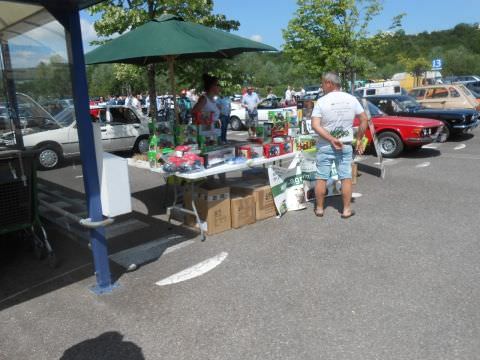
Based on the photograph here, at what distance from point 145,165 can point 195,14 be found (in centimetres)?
760

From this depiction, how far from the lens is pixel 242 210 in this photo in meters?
5.48

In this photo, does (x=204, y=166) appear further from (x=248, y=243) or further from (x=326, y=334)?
(x=326, y=334)

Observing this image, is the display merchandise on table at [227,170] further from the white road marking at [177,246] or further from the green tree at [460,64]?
the green tree at [460,64]

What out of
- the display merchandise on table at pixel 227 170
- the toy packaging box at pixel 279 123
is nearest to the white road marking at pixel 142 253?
the display merchandise on table at pixel 227 170

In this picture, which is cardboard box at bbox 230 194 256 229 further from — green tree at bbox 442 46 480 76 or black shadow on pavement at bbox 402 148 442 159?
green tree at bbox 442 46 480 76

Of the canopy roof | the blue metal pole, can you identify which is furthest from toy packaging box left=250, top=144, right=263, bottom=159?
the canopy roof

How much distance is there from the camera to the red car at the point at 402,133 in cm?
973

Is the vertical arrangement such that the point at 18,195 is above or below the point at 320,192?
above

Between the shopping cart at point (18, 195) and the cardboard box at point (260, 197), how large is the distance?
8.06 ft

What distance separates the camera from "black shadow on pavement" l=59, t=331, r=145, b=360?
2914 millimetres

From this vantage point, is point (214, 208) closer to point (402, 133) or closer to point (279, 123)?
point (279, 123)

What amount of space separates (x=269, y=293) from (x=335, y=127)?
256cm

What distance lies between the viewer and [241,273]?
4.14 meters

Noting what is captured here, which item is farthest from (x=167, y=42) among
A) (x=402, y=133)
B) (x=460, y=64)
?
(x=460, y=64)
